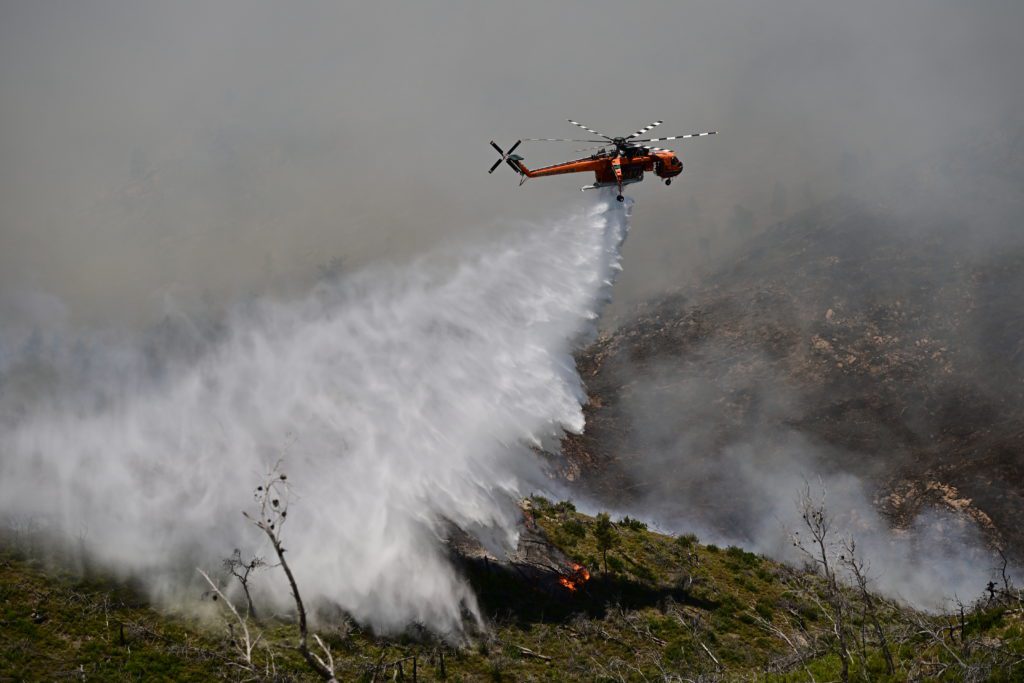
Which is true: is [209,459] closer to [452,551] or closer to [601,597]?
[452,551]

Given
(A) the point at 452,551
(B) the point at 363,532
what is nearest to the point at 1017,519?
(A) the point at 452,551

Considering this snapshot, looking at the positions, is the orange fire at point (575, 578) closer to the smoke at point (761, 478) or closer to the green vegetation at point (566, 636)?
the green vegetation at point (566, 636)

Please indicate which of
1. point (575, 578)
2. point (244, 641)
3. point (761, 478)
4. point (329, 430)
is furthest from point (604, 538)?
point (761, 478)

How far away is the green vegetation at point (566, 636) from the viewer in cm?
1980

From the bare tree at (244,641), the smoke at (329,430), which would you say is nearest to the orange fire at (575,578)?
the smoke at (329,430)

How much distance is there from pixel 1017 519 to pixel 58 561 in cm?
6668

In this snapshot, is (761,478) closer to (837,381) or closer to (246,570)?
(837,381)

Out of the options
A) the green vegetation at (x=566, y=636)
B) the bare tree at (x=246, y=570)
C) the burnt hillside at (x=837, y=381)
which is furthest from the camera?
the burnt hillside at (x=837, y=381)

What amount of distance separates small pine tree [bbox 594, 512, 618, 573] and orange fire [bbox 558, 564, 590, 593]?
4.45 feet

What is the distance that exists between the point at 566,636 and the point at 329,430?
13.7 meters

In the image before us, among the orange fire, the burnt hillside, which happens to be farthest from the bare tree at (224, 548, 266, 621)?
the burnt hillside

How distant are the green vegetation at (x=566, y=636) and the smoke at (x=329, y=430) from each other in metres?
1.69

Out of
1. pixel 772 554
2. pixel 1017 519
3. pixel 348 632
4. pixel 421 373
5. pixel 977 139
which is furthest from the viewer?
pixel 977 139

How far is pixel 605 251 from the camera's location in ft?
141
